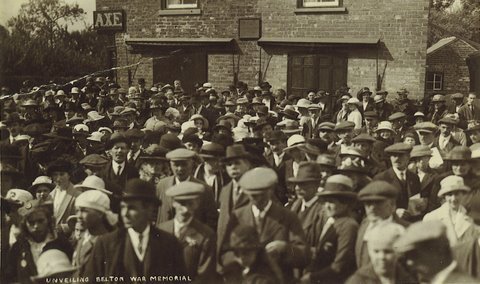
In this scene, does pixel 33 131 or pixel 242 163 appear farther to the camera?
pixel 33 131

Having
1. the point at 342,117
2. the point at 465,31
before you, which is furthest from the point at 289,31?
the point at 465,31

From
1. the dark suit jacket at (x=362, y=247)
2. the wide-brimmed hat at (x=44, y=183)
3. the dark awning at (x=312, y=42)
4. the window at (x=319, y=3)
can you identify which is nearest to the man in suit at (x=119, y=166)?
the wide-brimmed hat at (x=44, y=183)

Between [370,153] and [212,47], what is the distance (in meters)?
9.44

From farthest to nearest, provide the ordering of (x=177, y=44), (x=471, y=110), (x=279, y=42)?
1. (x=177, y=44)
2. (x=279, y=42)
3. (x=471, y=110)

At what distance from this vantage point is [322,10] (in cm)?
1312

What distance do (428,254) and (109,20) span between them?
14.7 m

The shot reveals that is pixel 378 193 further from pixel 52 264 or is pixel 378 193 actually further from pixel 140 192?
pixel 52 264

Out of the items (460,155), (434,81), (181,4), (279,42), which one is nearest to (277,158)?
(460,155)

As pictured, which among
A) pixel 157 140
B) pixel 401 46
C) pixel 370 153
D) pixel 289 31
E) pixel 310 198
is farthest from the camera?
pixel 289 31

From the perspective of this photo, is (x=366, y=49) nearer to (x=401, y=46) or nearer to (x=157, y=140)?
(x=401, y=46)

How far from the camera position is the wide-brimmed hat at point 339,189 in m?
3.95

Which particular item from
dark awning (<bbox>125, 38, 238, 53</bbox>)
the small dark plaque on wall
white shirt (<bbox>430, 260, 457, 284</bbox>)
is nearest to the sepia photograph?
white shirt (<bbox>430, 260, 457, 284</bbox>)

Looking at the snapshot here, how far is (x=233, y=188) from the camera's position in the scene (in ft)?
15.5

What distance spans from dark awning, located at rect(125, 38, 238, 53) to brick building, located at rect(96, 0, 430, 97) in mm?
27
